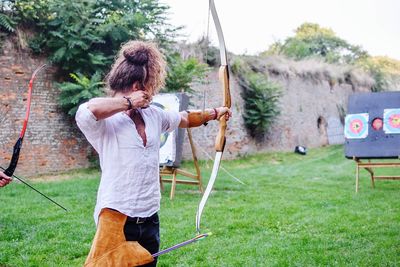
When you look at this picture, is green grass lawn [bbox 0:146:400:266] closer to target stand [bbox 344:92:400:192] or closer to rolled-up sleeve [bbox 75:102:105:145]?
target stand [bbox 344:92:400:192]

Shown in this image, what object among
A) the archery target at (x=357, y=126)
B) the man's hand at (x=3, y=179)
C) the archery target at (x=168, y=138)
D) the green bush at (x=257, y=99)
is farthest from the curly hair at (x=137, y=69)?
the green bush at (x=257, y=99)

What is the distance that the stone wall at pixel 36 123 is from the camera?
8266 mm

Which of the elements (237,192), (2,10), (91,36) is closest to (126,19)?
(91,36)

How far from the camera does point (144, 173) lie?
6.08ft

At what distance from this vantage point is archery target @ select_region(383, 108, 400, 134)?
7305 millimetres

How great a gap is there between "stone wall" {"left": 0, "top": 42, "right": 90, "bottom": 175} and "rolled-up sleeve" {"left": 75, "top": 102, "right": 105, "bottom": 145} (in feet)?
23.2

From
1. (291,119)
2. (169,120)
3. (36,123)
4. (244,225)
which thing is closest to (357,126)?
(244,225)

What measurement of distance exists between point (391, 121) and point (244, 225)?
4112mm

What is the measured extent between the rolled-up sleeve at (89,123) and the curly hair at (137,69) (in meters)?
0.23

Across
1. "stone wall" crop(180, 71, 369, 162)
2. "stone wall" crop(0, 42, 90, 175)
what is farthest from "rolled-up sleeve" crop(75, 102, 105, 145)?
"stone wall" crop(180, 71, 369, 162)

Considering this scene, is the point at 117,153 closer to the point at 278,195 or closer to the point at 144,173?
the point at 144,173

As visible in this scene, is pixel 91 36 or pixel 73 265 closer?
pixel 73 265

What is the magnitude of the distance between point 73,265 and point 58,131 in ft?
19.6

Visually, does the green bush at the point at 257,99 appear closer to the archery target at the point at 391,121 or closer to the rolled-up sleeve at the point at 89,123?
the archery target at the point at 391,121
